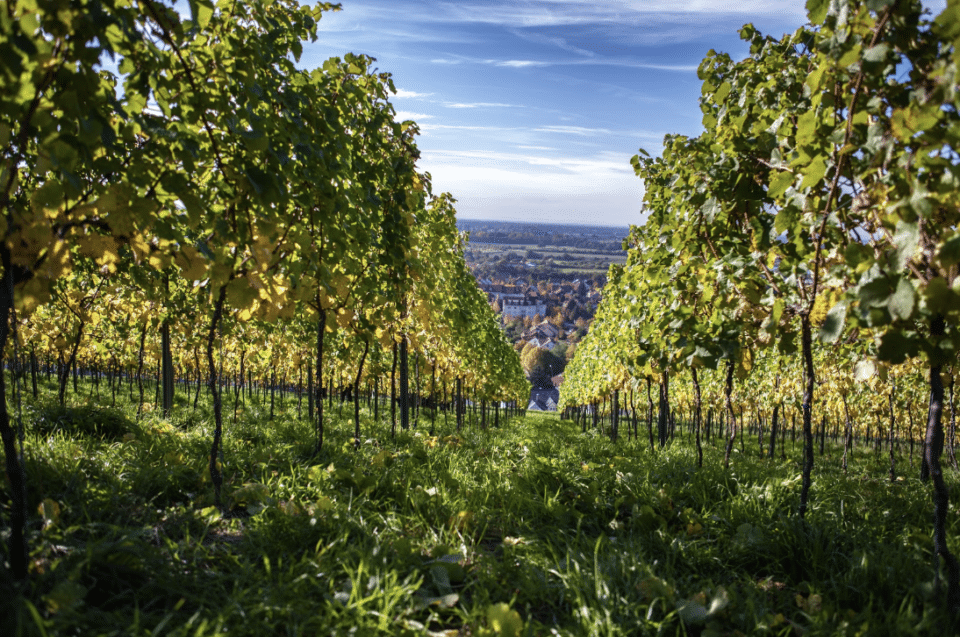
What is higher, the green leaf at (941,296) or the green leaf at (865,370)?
the green leaf at (941,296)

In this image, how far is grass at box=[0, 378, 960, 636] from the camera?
5.54 ft

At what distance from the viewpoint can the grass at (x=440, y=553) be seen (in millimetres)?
1688

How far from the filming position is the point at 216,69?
2.16m

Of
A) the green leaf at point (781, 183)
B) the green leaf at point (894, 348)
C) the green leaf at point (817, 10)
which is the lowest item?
the green leaf at point (894, 348)

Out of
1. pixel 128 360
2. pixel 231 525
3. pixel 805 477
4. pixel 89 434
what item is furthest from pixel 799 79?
pixel 128 360

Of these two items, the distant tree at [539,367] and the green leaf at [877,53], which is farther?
the distant tree at [539,367]

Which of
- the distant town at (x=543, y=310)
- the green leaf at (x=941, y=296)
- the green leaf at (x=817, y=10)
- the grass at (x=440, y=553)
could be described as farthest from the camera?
the distant town at (x=543, y=310)

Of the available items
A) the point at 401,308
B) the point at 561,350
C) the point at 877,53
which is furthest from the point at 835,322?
the point at 561,350

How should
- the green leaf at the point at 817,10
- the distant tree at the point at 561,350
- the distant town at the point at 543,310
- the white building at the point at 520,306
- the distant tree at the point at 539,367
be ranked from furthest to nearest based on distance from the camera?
1. the white building at the point at 520,306
2. the distant tree at the point at 561,350
3. the distant town at the point at 543,310
4. the distant tree at the point at 539,367
5. the green leaf at the point at 817,10

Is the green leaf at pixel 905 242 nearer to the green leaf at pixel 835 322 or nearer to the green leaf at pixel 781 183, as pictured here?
the green leaf at pixel 835 322

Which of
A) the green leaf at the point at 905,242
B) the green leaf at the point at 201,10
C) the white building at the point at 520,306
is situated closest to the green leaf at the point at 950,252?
the green leaf at the point at 905,242

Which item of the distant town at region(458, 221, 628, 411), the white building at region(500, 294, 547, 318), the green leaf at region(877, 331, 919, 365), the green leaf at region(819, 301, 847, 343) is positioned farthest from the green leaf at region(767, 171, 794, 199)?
the white building at region(500, 294, 547, 318)

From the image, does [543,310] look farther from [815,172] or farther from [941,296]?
[941,296]

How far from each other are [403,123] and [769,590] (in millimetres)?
4267
